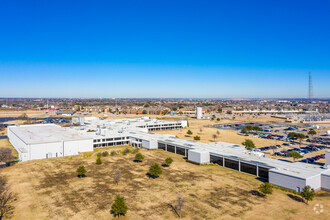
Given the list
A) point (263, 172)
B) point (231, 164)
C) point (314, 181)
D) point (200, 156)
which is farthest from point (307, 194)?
point (200, 156)

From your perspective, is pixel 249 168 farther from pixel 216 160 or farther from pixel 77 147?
pixel 77 147

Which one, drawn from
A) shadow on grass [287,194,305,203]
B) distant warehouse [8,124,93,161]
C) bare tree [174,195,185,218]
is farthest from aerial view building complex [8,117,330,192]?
bare tree [174,195,185,218]

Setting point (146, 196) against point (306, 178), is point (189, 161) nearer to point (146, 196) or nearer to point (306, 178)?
point (146, 196)

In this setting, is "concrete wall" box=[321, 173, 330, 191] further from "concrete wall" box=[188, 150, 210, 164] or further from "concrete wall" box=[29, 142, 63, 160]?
"concrete wall" box=[29, 142, 63, 160]

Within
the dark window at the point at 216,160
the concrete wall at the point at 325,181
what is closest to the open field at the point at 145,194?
the concrete wall at the point at 325,181

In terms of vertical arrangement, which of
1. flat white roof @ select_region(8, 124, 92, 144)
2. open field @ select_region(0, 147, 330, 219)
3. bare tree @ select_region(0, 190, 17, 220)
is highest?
flat white roof @ select_region(8, 124, 92, 144)

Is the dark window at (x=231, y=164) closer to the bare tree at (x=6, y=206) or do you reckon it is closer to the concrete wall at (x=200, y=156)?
the concrete wall at (x=200, y=156)
